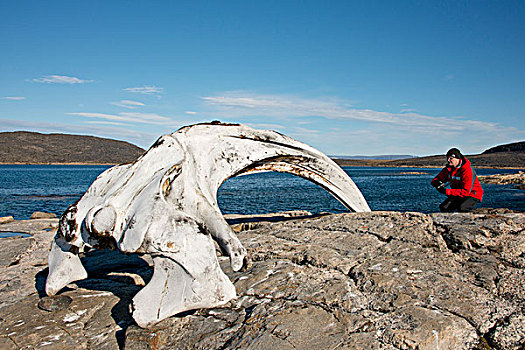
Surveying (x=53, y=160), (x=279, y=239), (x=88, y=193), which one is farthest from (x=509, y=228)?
(x=53, y=160)

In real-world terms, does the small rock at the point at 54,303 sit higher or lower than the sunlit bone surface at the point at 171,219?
lower

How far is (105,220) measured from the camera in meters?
3.51

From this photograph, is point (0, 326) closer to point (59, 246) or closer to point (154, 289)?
point (59, 246)

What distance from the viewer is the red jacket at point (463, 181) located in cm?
742

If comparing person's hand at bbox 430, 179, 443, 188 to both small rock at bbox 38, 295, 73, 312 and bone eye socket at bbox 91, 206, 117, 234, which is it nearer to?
bone eye socket at bbox 91, 206, 117, 234

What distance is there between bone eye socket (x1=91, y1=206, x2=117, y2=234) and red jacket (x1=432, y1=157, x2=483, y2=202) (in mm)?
6213

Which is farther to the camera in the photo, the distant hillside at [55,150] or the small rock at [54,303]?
the distant hillside at [55,150]

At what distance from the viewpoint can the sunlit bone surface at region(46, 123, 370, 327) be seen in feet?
10.9

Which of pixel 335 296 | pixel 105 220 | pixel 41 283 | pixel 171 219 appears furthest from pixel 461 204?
pixel 41 283

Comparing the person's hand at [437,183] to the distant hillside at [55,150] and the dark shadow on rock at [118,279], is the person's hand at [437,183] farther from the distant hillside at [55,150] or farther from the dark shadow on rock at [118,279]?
the distant hillside at [55,150]

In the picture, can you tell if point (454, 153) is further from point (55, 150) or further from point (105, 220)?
point (55, 150)

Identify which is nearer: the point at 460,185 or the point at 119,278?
the point at 119,278

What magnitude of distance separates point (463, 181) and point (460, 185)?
13cm

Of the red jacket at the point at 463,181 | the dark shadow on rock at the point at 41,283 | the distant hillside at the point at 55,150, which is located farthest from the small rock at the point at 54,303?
the distant hillside at the point at 55,150
